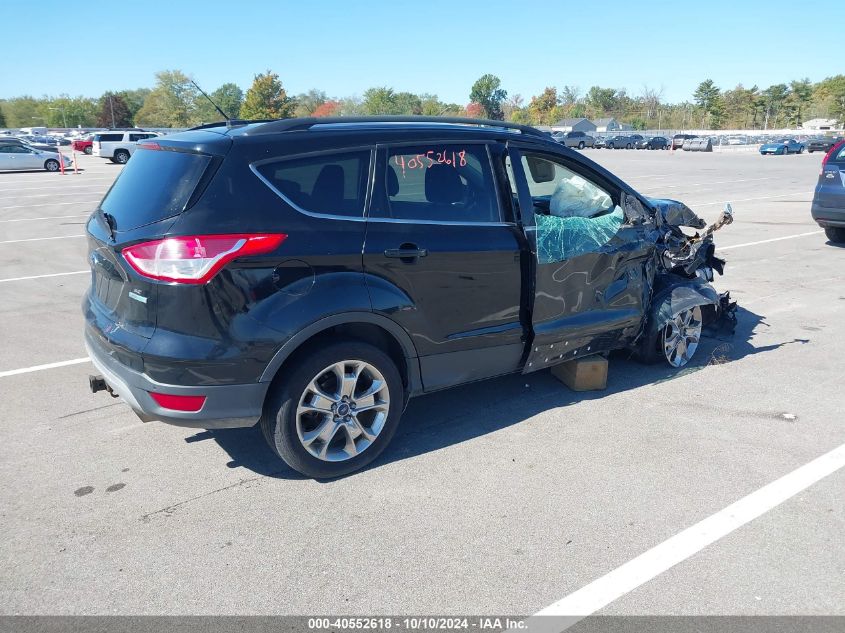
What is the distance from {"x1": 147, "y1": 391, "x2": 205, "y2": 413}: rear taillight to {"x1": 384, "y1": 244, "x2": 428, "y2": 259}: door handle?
4.10ft

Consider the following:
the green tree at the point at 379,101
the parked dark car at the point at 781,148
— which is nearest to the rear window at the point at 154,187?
the parked dark car at the point at 781,148

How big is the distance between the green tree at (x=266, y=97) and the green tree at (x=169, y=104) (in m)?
28.3

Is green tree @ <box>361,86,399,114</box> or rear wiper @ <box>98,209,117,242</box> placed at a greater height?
green tree @ <box>361,86,399,114</box>

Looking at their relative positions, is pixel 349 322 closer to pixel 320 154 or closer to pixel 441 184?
pixel 320 154

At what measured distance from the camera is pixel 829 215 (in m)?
10.8

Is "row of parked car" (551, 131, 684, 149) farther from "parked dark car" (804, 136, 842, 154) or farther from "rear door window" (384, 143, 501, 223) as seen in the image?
"rear door window" (384, 143, 501, 223)

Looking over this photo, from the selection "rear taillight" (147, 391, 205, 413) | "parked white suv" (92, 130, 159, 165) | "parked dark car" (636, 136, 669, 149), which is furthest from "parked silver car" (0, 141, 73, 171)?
"parked dark car" (636, 136, 669, 149)

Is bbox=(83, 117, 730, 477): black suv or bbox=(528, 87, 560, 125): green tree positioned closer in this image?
bbox=(83, 117, 730, 477): black suv

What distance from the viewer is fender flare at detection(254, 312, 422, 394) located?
3.46 meters

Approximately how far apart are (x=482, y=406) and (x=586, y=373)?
2.75 ft

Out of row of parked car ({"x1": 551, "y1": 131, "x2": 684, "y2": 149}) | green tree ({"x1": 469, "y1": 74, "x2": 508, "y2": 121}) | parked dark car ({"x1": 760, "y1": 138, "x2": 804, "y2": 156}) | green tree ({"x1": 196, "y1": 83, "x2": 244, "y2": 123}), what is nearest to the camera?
parked dark car ({"x1": 760, "y1": 138, "x2": 804, "y2": 156})

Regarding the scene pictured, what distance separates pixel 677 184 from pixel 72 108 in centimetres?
12390

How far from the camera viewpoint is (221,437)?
429cm

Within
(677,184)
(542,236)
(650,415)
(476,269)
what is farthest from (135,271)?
(677,184)
